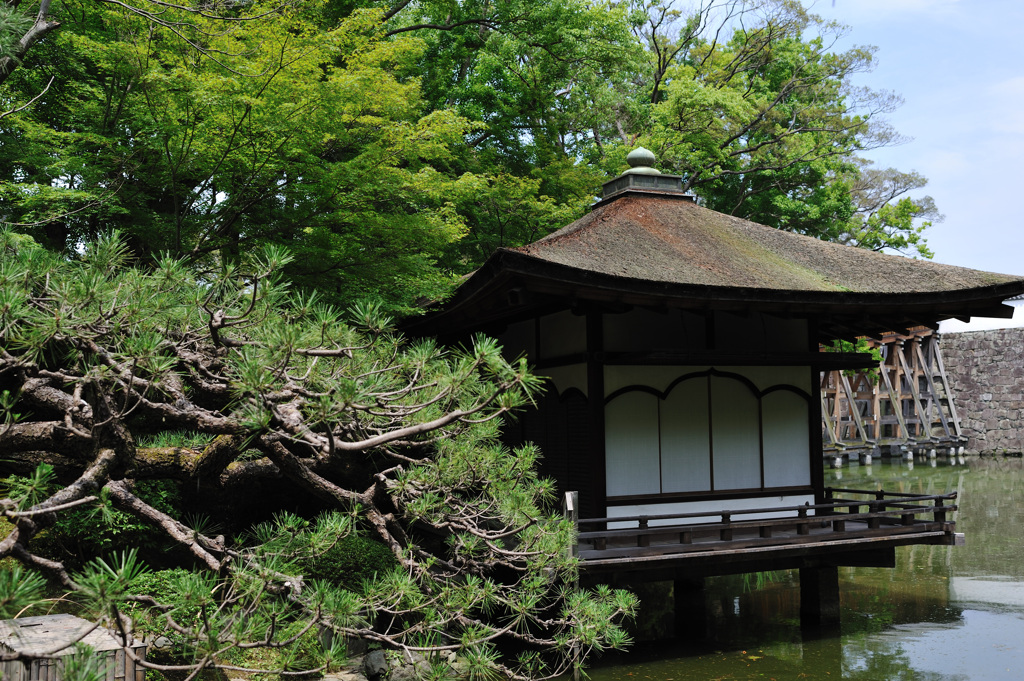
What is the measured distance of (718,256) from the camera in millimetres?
9180

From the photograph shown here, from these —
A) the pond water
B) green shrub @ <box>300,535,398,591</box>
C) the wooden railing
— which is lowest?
the pond water

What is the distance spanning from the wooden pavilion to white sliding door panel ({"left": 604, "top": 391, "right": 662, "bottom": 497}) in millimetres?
15

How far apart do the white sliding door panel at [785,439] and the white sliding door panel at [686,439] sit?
2.81 feet

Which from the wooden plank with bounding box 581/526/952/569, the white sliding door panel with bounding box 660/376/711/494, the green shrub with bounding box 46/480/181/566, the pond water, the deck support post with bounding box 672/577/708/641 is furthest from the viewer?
the deck support post with bounding box 672/577/708/641

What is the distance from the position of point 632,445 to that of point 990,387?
30882 mm

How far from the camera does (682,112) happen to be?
16.2m

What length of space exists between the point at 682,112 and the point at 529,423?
9.05 m

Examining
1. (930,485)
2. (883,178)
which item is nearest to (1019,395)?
(883,178)

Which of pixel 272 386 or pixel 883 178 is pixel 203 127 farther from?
pixel 883 178

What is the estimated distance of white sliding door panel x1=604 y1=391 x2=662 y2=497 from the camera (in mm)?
8383

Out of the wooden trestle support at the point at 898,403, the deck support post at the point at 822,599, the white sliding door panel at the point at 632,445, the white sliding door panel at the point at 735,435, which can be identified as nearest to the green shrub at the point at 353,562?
the white sliding door panel at the point at 632,445

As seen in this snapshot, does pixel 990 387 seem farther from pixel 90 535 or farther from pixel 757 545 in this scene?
pixel 90 535

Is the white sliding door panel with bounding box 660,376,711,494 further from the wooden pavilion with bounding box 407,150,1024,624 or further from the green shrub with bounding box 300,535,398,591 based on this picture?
the green shrub with bounding box 300,535,398,591

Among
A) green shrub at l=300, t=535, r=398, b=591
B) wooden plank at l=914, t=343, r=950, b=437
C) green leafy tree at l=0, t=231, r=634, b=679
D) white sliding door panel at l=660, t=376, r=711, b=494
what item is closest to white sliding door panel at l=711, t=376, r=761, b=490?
white sliding door panel at l=660, t=376, r=711, b=494
